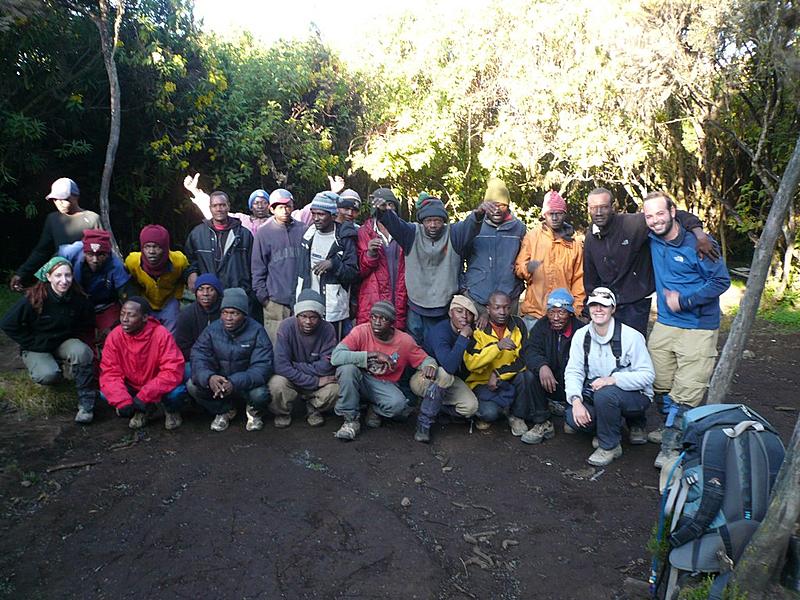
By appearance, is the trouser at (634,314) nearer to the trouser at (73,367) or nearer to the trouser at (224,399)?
the trouser at (224,399)

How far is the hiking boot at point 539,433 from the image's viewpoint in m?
5.46

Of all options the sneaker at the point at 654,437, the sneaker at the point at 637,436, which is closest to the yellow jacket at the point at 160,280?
the sneaker at the point at 637,436

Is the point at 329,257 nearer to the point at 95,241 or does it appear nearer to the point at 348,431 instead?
the point at 348,431

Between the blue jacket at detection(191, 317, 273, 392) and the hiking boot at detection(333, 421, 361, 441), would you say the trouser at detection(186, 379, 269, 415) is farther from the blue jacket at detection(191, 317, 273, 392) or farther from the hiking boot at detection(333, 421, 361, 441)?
the hiking boot at detection(333, 421, 361, 441)

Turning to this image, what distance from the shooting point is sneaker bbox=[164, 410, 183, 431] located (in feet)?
18.4

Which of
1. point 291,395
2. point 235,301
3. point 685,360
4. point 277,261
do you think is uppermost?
point 277,261

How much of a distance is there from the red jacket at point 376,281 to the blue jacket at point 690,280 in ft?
7.44

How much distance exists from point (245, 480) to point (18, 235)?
24.9ft

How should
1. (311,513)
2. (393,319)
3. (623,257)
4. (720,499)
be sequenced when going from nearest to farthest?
(720,499) → (311,513) → (623,257) → (393,319)

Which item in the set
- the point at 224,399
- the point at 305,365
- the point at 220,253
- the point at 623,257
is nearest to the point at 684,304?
the point at 623,257

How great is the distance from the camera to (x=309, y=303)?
5.64m

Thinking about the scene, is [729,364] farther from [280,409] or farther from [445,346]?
[280,409]

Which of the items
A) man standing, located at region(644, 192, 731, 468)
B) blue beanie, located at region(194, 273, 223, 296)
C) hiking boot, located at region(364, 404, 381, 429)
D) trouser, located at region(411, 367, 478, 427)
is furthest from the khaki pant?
blue beanie, located at region(194, 273, 223, 296)

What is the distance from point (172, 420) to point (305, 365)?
1.25m
